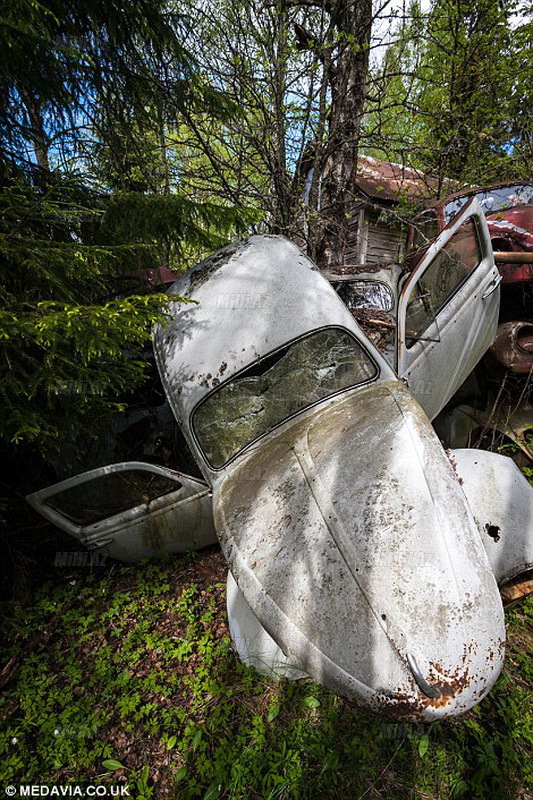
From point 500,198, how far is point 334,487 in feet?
17.1

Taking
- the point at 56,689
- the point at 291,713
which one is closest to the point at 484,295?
the point at 291,713

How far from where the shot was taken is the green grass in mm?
2127

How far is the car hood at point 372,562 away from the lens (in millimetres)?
1625

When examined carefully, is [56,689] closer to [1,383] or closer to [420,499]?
[1,383]

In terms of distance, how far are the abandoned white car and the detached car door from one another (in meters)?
0.02

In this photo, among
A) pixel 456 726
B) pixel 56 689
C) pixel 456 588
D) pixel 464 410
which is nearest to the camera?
pixel 456 588

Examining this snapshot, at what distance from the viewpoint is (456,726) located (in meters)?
2.35

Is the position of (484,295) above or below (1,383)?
above

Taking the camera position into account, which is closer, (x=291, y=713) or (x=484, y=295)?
(x=291, y=713)

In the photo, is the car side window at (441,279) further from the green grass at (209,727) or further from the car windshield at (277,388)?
the green grass at (209,727)

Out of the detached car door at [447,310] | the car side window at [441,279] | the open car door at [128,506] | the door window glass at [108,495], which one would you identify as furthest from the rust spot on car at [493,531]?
the door window glass at [108,495]

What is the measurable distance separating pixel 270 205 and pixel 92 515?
4.85m

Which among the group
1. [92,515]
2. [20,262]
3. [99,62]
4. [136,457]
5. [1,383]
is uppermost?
[99,62]

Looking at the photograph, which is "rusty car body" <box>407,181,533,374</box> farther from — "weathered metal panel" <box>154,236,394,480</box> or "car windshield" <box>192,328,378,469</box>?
"car windshield" <box>192,328,378,469</box>
